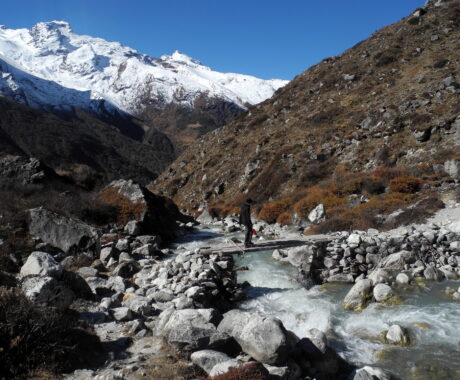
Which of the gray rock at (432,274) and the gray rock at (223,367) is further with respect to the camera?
the gray rock at (432,274)

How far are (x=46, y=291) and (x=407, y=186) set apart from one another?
20014 millimetres

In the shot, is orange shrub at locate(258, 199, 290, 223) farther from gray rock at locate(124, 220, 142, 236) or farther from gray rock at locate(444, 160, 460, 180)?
gray rock at locate(444, 160, 460, 180)

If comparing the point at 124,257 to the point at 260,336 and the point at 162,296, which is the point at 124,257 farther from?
the point at 260,336

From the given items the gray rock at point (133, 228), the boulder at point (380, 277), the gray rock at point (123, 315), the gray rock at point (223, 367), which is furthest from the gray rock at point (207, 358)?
the gray rock at point (133, 228)

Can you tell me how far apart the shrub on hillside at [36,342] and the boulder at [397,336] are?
652cm

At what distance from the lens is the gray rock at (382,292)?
10.2 meters

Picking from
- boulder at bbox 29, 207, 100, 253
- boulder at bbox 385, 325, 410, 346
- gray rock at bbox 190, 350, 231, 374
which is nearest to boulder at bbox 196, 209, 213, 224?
boulder at bbox 29, 207, 100, 253

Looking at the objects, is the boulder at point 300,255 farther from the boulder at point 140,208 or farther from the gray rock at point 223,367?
the boulder at point 140,208

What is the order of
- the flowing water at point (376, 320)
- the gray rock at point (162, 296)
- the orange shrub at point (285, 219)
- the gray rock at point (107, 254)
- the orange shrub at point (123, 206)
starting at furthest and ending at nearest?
the orange shrub at point (285, 219), the orange shrub at point (123, 206), the gray rock at point (107, 254), the gray rock at point (162, 296), the flowing water at point (376, 320)

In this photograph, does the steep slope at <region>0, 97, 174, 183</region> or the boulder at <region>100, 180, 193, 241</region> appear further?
the steep slope at <region>0, 97, 174, 183</region>

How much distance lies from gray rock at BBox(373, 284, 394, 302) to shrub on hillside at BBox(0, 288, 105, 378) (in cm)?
789

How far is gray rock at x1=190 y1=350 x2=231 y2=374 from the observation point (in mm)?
6215

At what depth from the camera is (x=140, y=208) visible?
23.0 m

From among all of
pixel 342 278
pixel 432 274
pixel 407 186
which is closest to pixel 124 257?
pixel 342 278
